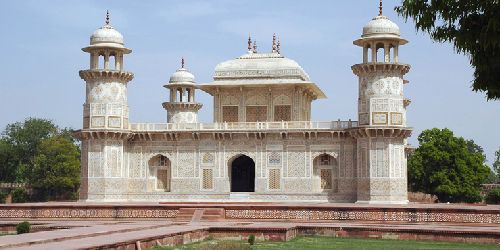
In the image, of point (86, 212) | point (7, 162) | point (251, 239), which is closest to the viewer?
point (251, 239)

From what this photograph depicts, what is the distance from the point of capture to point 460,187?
37.5 m

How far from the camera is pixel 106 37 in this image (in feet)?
100

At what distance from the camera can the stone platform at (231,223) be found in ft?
45.3

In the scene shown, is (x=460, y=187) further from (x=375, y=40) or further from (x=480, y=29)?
(x=480, y=29)

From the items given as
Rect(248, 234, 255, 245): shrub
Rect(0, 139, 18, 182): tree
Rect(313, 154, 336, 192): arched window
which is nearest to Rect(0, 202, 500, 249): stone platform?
Rect(248, 234, 255, 245): shrub

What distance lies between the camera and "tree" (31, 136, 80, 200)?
45125 millimetres

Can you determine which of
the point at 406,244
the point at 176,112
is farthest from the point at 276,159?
the point at 406,244

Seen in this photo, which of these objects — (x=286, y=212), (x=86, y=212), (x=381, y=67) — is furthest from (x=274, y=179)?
(x=86, y=212)

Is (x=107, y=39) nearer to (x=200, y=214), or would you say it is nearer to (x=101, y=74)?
(x=101, y=74)

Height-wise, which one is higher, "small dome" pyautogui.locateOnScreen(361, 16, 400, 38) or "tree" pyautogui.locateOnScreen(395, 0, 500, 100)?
"small dome" pyautogui.locateOnScreen(361, 16, 400, 38)

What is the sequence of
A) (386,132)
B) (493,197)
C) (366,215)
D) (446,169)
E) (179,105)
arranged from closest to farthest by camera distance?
1. (366,215)
2. (386,132)
3. (446,169)
4. (179,105)
5. (493,197)

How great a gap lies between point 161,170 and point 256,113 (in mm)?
4474

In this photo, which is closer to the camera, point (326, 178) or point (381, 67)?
point (381, 67)

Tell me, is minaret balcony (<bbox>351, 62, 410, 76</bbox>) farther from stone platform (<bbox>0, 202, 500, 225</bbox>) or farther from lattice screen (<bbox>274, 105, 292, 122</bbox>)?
stone platform (<bbox>0, 202, 500, 225</bbox>)
